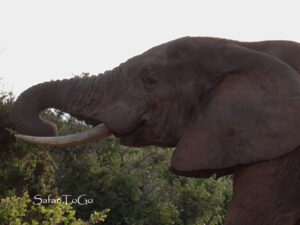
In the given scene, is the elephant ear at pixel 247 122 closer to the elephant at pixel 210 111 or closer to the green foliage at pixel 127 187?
the elephant at pixel 210 111

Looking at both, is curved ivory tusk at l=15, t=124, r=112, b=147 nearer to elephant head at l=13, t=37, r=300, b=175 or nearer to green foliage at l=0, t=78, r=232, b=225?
elephant head at l=13, t=37, r=300, b=175

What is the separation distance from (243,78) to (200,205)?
21.6 ft

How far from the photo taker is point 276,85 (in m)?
2.32

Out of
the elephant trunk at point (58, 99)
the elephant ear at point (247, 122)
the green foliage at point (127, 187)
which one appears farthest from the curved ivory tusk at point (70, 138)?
the green foliage at point (127, 187)

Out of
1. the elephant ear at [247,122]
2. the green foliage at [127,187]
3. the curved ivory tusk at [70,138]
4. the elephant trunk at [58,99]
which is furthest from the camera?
the green foliage at [127,187]

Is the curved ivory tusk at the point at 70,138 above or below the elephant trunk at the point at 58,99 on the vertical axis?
below

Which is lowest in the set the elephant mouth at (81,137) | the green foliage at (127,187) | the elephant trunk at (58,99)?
the green foliage at (127,187)

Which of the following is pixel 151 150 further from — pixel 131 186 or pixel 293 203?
pixel 293 203

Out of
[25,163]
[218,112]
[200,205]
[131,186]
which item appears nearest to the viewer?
[218,112]

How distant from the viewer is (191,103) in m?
2.61

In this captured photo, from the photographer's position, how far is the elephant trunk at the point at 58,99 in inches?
111

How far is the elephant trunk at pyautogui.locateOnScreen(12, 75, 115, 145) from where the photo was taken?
2.82 m

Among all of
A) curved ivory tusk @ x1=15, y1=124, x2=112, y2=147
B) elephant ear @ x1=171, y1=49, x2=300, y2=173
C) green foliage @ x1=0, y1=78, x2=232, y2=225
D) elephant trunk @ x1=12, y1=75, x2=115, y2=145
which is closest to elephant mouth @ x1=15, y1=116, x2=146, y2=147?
curved ivory tusk @ x1=15, y1=124, x2=112, y2=147

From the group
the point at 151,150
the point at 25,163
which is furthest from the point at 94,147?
the point at 25,163
